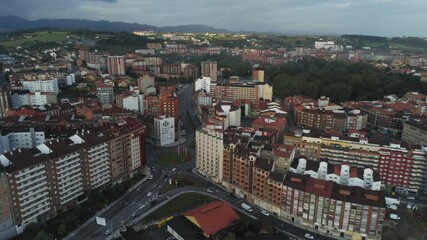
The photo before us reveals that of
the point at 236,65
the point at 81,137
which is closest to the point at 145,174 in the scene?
the point at 81,137

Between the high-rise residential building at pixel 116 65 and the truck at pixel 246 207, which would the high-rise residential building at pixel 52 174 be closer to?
the truck at pixel 246 207

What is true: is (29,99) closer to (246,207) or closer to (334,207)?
(246,207)

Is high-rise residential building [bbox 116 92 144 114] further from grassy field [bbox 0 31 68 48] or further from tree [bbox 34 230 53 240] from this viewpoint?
grassy field [bbox 0 31 68 48]

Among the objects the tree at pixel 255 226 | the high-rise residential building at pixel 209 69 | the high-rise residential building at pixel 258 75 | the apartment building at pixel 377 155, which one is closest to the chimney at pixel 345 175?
the apartment building at pixel 377 155

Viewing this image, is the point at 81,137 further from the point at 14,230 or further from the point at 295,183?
the point at 295,183

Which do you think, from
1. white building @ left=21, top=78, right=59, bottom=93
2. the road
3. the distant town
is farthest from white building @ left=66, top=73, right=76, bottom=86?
the road

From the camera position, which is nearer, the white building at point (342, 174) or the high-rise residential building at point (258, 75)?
the white building at point (342, 174)
